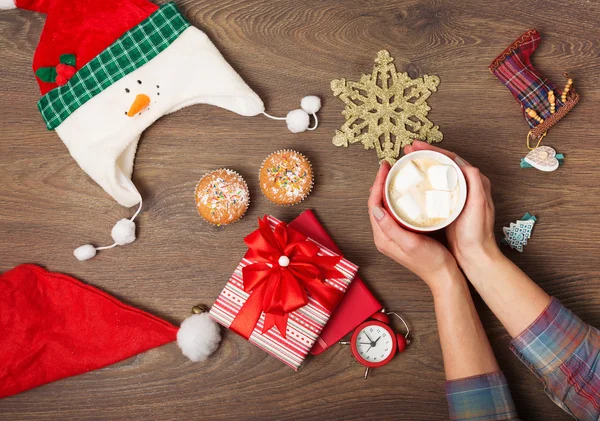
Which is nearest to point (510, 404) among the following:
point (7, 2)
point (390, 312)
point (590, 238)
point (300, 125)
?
point (390, 312)

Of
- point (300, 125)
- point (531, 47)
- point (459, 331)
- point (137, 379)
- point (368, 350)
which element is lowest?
point (137, 379)

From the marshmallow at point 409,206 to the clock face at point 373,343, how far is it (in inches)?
13.0

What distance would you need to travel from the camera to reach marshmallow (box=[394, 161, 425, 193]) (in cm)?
86

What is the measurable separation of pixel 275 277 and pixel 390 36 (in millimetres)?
696

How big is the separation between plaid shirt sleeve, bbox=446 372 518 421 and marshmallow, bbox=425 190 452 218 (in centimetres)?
37

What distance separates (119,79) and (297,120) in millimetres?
455

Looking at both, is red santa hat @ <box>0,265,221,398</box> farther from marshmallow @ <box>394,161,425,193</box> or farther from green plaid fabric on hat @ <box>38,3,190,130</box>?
marshmallow @ <box>394,161,425,193</box>

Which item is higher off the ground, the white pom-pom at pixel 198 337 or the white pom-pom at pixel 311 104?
the white pom-pom at pixel 311 104

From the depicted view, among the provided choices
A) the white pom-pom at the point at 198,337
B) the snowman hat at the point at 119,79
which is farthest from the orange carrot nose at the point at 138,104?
the white pom-pom at the point at 198,337

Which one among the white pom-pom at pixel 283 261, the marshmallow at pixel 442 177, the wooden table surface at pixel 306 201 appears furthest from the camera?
the wooden table surface at pixel 306 201

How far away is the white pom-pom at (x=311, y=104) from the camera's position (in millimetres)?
1129

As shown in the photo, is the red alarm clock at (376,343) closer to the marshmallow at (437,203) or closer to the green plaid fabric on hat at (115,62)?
the marshmallow at (437,203)

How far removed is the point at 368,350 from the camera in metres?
1.07

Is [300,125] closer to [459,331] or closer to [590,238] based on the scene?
[459,331]
